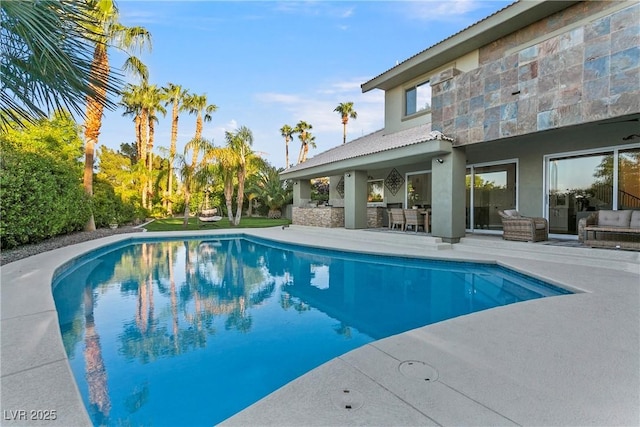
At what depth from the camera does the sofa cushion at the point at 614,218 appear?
28.1 ft

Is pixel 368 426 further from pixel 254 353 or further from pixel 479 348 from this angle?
pixel 254 353

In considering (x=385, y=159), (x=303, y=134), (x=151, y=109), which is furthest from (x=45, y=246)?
(x=303, y=134)

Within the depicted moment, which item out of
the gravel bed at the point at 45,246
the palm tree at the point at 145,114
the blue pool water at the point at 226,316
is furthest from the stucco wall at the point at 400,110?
the palm tree at the point at 145,114

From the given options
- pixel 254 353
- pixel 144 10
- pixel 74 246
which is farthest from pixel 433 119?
pixel 74 246

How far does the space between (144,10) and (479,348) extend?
329 inches

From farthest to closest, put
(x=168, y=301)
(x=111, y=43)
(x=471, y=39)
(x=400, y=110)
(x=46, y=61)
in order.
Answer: (x=400, y=110)
(x=111, y=43)
(x=471, y=39)
(x=168, y=301)
(x=46, y=61)

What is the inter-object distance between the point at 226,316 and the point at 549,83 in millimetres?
9881

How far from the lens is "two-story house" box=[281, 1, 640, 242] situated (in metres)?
7.86

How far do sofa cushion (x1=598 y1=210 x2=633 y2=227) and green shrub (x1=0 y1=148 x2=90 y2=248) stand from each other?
16194mm

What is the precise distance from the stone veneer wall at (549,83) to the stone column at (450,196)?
71 centimetres

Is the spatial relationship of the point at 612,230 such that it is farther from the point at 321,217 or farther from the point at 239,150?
the point at 239,150

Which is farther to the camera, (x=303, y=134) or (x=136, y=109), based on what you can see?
(x=303, y=134)

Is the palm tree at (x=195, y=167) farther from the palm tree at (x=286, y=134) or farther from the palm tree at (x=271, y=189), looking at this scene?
the palm tree at (x=286, y=134)

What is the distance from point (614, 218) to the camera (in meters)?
8.75
